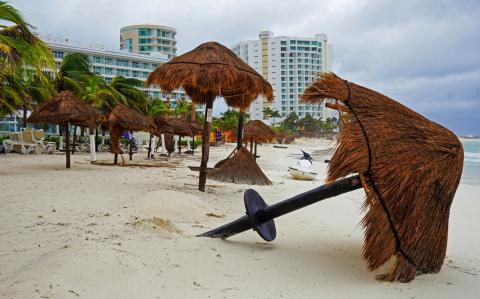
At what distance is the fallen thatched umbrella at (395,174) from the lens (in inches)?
151

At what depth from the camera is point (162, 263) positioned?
3938 mm

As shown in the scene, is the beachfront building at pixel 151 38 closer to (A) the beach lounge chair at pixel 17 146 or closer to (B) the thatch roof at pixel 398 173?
(A) the beach lounge chair at pixel 17 146

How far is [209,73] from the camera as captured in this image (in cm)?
815

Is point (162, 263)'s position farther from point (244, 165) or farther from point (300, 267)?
point (244, 165)

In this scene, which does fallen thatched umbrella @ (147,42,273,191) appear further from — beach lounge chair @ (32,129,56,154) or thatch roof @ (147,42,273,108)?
beach lounge chair @ (32,129,56,154)

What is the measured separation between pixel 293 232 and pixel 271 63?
122 m

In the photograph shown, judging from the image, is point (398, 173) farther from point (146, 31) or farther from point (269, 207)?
point (146, 31)

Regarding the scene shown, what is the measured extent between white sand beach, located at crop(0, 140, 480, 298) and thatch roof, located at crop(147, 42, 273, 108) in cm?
247

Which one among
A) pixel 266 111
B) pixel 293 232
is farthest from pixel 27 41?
pixel 266 111

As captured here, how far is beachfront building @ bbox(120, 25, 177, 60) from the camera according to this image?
96.6 m

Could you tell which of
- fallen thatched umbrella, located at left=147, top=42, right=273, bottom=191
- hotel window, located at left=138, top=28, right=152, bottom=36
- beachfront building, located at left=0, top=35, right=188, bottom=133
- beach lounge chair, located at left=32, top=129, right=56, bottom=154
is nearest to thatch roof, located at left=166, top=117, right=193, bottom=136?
beach lounge chair, located at left=32, top=129, right=56, bottom=154

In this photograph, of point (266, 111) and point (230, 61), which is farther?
point (266, 111)

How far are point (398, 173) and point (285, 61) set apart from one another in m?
124

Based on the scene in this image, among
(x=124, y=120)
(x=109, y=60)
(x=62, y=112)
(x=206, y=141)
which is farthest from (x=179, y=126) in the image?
(x=109, y=60)
